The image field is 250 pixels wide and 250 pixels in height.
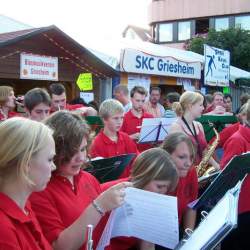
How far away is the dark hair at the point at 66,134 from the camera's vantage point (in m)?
1.91

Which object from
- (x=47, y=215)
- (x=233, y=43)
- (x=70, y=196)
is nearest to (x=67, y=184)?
(x=70, y=196)

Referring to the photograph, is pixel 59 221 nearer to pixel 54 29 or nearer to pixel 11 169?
pixel 11 169

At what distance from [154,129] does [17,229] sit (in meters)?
3.39

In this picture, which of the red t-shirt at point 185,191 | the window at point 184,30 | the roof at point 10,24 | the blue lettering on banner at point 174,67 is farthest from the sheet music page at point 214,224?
the window at point 184,30

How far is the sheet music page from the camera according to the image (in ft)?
4.99

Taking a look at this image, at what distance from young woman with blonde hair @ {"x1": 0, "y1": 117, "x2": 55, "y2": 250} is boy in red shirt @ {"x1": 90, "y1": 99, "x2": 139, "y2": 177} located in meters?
2.28

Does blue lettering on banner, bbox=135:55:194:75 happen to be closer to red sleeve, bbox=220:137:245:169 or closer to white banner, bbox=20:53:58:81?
white banner, bbox=20:53:58:81

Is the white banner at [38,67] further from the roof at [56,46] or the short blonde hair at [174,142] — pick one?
the short blonde hair at [174,142]

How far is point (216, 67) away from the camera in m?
11.5

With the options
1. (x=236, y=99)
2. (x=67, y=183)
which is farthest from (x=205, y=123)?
(x=236, y=99)

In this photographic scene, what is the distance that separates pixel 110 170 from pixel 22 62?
14.9 ft

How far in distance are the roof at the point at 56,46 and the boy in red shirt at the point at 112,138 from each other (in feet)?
10.0

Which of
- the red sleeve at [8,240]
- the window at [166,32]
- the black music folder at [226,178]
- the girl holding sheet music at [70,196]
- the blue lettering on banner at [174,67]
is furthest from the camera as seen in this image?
the window at [166,32]

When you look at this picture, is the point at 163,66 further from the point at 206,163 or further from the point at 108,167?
the point at 108,167
